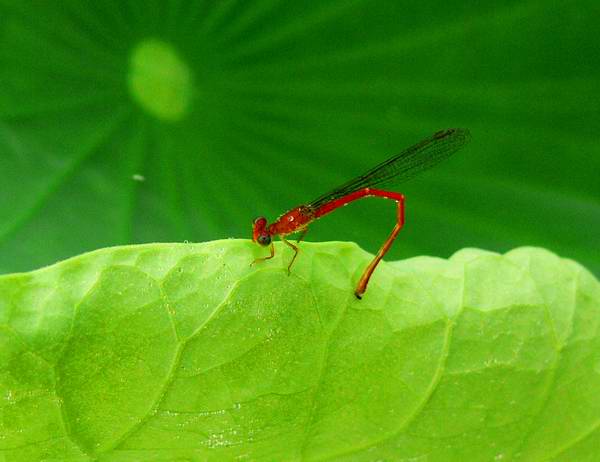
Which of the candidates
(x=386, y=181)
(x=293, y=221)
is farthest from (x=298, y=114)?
(x=293, y=221)

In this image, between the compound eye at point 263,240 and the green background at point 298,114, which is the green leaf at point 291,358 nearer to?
the compound eye at point 263,240

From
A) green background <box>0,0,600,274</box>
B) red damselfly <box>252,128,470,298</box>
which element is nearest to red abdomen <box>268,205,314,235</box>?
red damselfly <box>252,128,470,298</box>

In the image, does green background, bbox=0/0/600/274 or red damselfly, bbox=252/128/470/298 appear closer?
red damselfly, bbox=252/128/470/298

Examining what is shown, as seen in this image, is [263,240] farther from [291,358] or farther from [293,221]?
[293,221]

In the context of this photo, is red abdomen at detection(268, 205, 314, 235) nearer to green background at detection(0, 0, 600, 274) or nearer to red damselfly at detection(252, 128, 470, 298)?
red damselfly at detection(252, 128, 470, 298)

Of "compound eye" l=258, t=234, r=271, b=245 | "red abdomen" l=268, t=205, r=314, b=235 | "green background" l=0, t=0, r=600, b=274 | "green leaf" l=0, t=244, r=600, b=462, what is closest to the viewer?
"green leaf" l=0, t=244, r=600, b=462

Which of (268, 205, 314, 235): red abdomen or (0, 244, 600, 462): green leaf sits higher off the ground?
(268, 205, 314, 235): red abdomen
